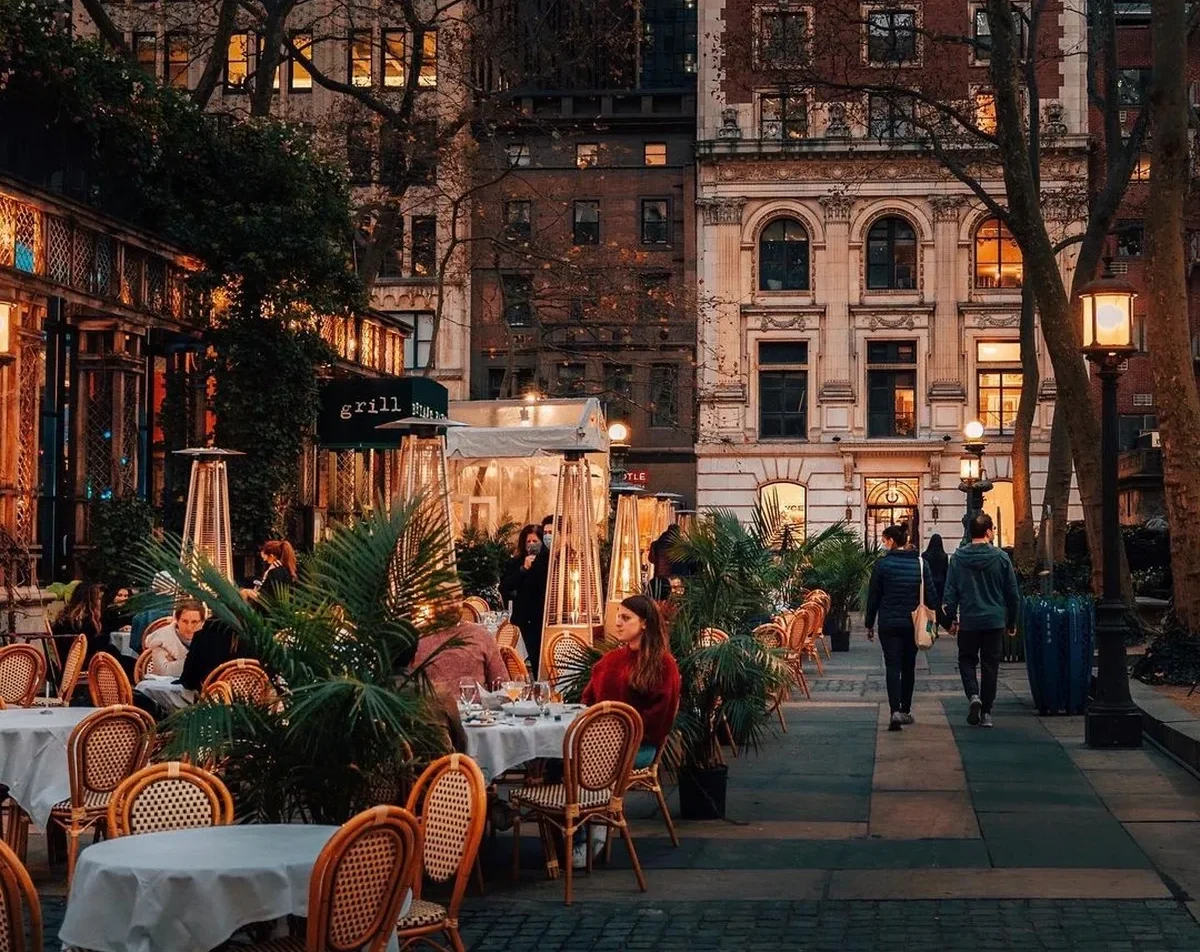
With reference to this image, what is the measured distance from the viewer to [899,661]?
59.8ft

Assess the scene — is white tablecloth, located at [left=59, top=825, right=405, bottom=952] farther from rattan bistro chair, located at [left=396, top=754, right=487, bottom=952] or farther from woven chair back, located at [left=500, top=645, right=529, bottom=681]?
woven chair back, located at [left=500, top=645, right=529, bottom=681]

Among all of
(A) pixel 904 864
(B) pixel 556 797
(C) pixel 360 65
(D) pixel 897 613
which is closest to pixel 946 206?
(C) pixel 360 65

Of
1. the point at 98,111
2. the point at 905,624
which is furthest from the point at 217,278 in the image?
the point at 905,624

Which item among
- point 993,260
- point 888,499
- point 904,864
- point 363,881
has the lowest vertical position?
point 904,864

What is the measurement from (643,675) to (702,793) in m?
1.78

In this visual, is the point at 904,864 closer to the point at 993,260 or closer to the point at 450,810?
the point at 450,810

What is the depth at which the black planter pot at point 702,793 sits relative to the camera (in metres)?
12.7

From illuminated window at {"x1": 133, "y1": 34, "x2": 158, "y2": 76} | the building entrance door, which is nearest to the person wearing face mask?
illuminated window at {"x1": 133, "y1": 34, "x2": 158, "y2": 76}

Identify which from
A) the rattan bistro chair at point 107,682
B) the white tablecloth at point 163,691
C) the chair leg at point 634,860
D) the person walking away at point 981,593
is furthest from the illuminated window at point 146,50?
the chair leg at point 634,860

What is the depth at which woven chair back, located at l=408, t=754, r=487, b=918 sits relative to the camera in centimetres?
745

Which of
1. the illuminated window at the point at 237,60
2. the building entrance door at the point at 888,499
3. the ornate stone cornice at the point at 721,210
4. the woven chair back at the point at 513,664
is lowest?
the woven chair back at the point at 513,664

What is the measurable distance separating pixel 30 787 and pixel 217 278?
1663 centimetres

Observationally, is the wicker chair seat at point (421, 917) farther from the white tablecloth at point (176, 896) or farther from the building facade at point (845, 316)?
the building facade at point (845, 316)

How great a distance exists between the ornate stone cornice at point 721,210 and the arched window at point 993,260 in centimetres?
819
